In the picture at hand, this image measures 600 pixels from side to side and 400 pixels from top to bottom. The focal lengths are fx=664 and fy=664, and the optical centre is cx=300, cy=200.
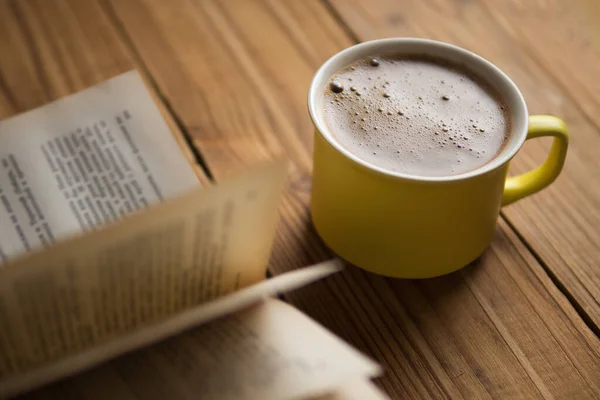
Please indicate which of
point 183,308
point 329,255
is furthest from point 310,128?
point 183,308

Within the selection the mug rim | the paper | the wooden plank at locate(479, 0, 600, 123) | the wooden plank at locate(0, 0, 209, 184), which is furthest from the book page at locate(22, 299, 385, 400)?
the wooden plank at locate(479, 0, 600, 123)

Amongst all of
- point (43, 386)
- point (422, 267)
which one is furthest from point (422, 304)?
point (43, 386)

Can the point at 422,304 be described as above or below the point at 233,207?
below

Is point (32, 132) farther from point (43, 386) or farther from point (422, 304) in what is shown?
point (422, 304)

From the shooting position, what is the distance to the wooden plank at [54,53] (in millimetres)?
635

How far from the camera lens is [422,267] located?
0.50 metres

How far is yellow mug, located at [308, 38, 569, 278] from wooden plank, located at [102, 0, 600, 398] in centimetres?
2

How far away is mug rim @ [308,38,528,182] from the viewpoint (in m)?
0.44

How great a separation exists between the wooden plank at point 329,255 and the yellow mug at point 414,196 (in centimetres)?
2

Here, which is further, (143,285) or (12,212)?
(12,212)

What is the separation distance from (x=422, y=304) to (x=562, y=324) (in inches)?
4.1

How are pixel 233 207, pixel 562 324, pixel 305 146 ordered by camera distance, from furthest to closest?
pixel 305 146 → pixel 562 324 → pixel 233 207

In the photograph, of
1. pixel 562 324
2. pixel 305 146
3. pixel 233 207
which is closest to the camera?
pixel 233 207

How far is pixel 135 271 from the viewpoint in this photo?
1.24ft
